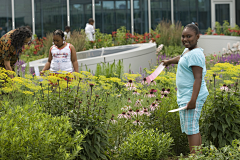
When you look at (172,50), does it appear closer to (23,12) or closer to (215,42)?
(215,42)

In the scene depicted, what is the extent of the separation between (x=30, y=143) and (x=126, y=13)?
63.1 feet

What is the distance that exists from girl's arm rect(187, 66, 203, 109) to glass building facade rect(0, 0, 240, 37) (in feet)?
54.1

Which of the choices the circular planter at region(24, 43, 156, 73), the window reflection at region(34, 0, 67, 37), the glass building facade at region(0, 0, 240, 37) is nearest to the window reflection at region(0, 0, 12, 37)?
the glass building facade at region(0, 0, 240, 37)

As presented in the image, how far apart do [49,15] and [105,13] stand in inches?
148

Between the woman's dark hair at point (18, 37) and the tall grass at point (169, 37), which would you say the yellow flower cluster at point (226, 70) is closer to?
the woman's dark hair at point (18, 37)

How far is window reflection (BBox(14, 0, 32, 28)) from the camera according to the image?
18.9 meters

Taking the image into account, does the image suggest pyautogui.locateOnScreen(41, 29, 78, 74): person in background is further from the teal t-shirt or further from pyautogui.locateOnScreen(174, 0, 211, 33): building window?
pyautogui.locateOnScreen(174, 0, 211, 33): building window

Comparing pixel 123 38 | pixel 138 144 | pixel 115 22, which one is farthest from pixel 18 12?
pixel 138 144

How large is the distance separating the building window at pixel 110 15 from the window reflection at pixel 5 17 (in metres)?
5.61

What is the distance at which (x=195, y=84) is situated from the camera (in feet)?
8.59

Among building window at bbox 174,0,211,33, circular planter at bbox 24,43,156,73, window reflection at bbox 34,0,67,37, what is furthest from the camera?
building window at bbox 174,0,211,33

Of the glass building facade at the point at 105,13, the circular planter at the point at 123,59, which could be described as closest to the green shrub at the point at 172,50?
the circular planter at the point at 123,59

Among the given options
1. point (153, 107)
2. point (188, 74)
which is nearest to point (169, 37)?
point (153, 107)

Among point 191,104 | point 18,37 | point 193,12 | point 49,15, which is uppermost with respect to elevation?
point 193,12
